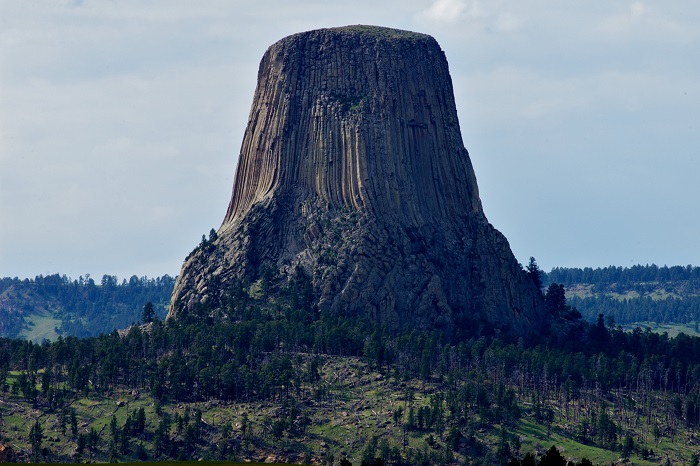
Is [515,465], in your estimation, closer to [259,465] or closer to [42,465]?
[259,465]

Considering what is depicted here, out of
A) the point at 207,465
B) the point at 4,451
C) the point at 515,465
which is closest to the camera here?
the point at 515,465

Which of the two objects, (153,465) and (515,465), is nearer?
(515,465)

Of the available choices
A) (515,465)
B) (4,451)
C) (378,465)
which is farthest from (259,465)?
(4,451)

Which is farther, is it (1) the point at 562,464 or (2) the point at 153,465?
(2) the point at 153,465

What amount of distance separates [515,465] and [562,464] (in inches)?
281

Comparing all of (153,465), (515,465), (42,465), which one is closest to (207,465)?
(153,465)

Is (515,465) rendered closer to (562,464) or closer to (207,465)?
(562,464)

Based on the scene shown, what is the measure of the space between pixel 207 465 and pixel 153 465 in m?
7.74

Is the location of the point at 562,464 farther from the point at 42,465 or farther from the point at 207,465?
the point at 42,465

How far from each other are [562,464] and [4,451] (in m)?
74.9

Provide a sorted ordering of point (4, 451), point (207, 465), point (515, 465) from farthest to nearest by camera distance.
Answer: point (4, 451)
point (207, 465)
point (515, 465)

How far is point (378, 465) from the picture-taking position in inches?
5177

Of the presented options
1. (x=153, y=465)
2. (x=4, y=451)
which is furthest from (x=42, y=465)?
(x=4, y=451)

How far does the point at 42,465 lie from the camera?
154 metres
